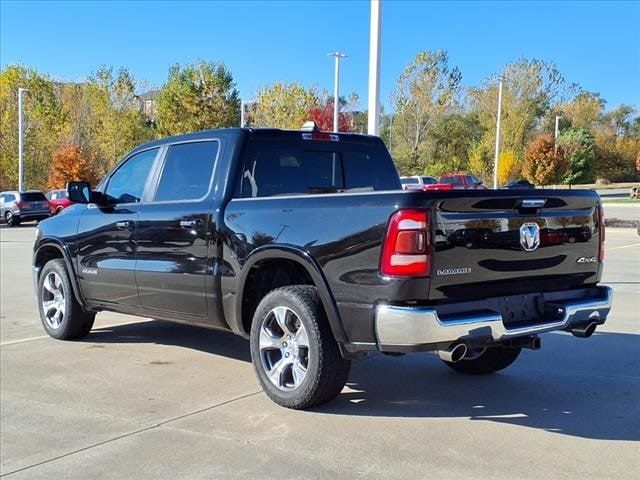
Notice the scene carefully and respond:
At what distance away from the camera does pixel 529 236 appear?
461 centimetres

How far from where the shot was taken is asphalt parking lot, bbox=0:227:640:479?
13.0 feet

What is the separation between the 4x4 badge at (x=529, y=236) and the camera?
4.57 meters

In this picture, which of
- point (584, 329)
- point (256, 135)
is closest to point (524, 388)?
point (584, 329)

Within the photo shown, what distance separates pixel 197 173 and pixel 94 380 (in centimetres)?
192

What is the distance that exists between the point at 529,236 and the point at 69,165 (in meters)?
41.4

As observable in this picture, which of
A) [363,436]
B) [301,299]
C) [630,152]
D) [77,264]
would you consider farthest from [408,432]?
[630,152]

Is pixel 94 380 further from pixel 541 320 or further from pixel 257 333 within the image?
pixel 541 320

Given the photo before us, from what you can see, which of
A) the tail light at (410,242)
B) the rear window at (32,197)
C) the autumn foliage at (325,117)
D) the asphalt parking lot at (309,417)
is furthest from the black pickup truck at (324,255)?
the autumn foliage at (325,117)

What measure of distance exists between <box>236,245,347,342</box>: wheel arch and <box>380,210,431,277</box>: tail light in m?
0.60

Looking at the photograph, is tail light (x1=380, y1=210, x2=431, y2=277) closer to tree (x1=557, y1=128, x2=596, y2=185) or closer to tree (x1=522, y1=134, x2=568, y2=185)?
tree (x1=522, y1=134, x2=568, y2=185)

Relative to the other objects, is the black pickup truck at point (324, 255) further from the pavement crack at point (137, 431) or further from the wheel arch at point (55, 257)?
the pavement crack at point (137, 431)

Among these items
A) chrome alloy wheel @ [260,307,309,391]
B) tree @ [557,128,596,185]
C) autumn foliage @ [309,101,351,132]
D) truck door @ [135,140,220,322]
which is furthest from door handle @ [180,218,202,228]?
tree @ [557,128,596,185]

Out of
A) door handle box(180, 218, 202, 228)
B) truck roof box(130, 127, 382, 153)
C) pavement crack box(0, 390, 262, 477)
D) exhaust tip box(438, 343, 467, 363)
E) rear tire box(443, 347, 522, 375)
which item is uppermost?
truck roof box(130, 127, 382, 153)

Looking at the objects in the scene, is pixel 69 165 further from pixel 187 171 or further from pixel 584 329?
pixel 584 329
